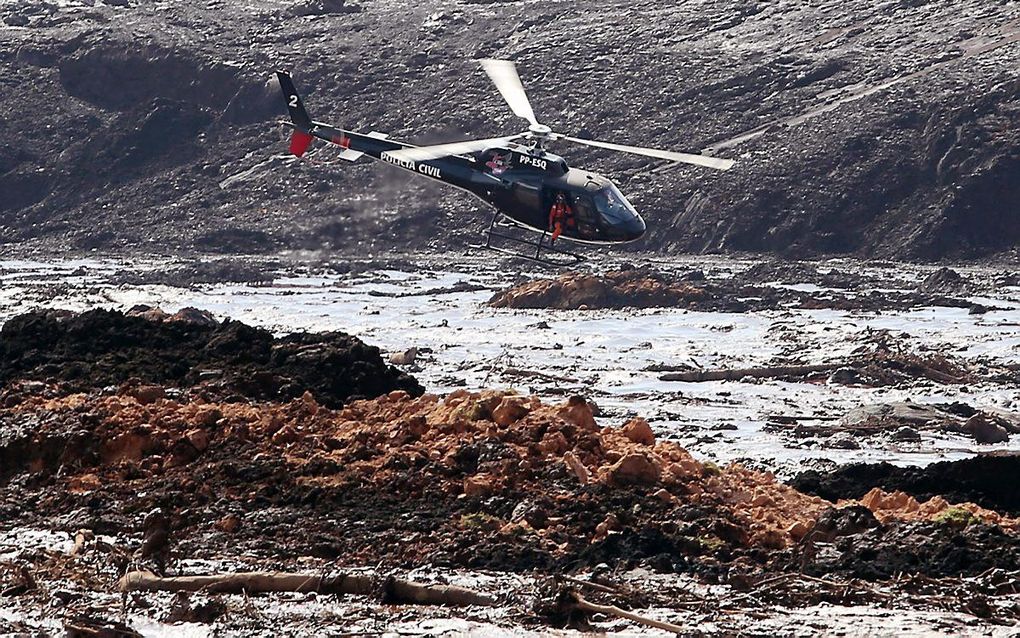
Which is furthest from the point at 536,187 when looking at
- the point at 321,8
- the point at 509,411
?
the point at 321,8

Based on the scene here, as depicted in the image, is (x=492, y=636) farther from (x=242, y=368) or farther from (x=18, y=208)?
(x=18, y=208)

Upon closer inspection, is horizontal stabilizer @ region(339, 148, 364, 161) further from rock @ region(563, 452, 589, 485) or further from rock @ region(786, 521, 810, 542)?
rock @ region(786, 521, 810, 542)

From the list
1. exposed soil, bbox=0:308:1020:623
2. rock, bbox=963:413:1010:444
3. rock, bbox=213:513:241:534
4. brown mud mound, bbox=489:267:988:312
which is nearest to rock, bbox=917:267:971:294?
brown mud mound, bbox=489:267:988:312

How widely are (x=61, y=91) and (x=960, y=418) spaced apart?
57587mm

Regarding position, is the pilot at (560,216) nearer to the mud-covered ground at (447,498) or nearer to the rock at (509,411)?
the mud-covered ground at (447,498)

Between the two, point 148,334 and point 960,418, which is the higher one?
point 148,334

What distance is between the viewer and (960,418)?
2748cm

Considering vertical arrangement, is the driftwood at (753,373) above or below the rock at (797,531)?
below

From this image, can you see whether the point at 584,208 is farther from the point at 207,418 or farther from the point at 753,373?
the point at 207,418

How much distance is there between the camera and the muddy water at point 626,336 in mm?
26531

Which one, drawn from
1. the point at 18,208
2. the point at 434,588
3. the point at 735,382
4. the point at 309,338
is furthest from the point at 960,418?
the point at 18,208

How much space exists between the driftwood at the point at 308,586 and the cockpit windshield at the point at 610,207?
21018 mm

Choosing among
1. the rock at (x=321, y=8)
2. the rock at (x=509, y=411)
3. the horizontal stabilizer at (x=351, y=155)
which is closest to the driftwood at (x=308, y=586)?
the rock at (x=509, y=411)

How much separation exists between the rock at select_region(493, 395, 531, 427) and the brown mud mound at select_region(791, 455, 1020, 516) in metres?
2.79
